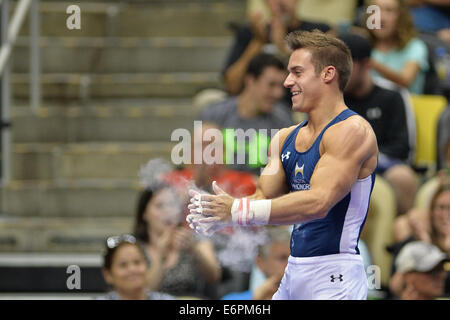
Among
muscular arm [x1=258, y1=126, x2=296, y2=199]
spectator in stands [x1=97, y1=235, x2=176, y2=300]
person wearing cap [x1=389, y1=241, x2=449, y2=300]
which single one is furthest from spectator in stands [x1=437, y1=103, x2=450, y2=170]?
muscular arm [x1=258, y1=126, x2=296, y2=199]

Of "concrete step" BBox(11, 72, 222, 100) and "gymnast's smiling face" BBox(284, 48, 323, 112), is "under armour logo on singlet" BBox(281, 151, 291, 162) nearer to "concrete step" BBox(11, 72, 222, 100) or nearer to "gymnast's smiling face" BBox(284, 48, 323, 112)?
"gymnast's smiling face" BBox(284, 48, 323, 112)

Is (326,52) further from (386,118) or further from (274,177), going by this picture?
(386,118)

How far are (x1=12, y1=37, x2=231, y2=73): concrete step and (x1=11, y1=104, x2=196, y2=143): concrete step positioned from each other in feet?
1.94

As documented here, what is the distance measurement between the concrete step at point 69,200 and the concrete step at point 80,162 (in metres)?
0.20

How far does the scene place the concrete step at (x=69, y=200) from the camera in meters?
6.96

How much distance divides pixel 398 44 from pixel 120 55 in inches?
90.2

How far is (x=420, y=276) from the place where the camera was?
18.9 ft

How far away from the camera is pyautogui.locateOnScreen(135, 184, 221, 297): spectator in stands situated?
Result: 5828mm

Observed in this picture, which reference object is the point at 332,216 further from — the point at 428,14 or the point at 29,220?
the point at 428,14

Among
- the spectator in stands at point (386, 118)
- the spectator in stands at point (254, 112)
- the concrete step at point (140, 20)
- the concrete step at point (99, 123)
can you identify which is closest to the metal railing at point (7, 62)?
the concrete step at point (99, 123)

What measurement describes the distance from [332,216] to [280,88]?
207 centimetres

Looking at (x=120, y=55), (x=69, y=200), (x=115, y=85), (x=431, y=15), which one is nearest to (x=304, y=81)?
(x=69, y=200)

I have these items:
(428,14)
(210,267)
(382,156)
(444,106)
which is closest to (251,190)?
(210,267)
